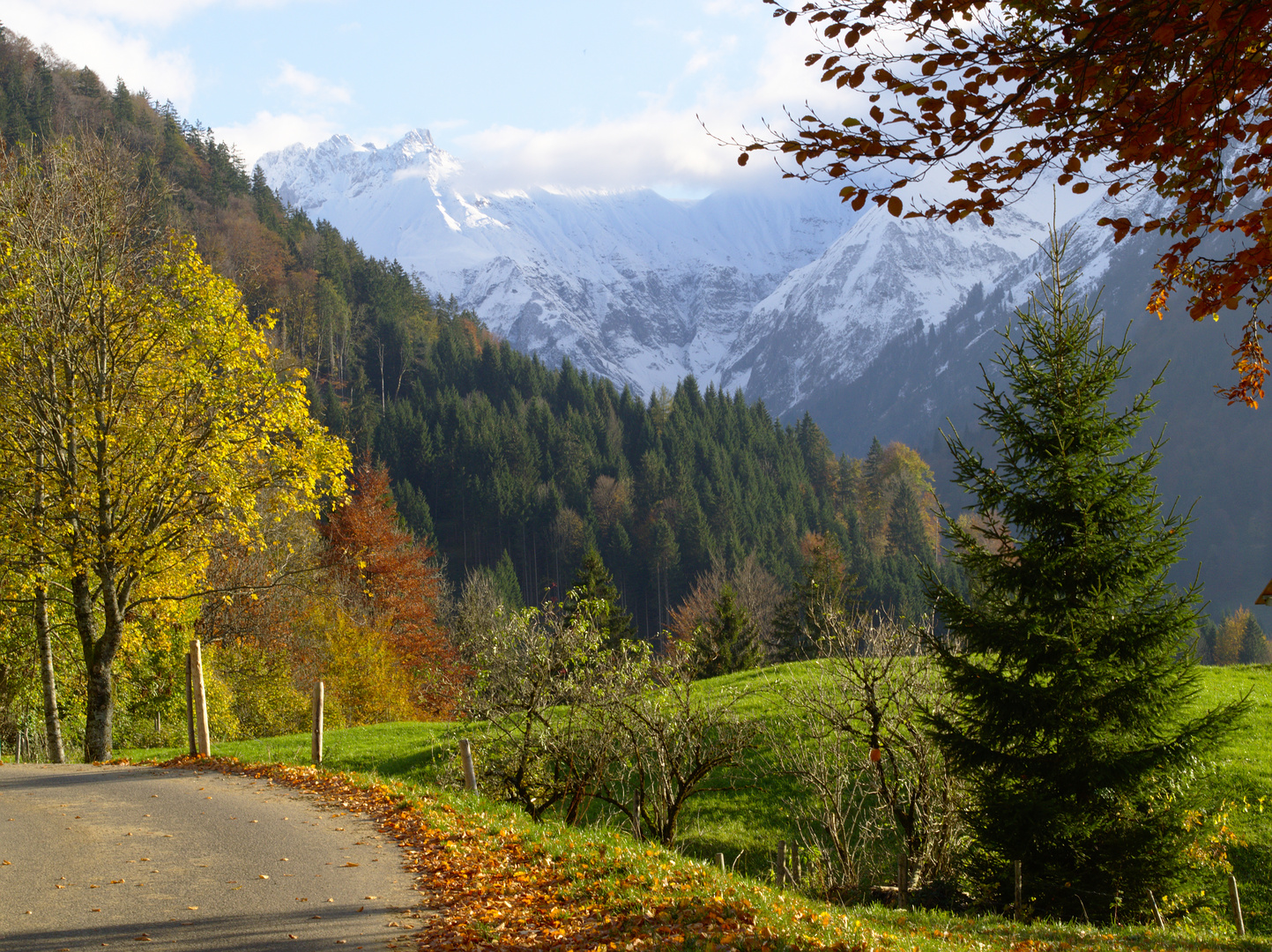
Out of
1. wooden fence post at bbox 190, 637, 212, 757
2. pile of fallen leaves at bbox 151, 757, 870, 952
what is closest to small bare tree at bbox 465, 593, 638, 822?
pile of fallen leaves at bbox 151, 757, 870, 952

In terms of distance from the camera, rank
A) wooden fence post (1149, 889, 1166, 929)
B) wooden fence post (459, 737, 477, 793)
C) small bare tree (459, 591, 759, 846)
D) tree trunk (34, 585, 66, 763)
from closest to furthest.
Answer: wooden fence post (1149, 889, 1166, 929), wooden fence post (459, 737, 477, 793), small bare tree (459, 591, 759, 846), tree trunk (34, 585, 66, 763)

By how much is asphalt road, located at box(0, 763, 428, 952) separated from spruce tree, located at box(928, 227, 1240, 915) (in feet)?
25.0

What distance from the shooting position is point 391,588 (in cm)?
4788

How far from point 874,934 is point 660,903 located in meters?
1.83

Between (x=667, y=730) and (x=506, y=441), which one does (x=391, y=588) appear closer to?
(x=667, y=730)

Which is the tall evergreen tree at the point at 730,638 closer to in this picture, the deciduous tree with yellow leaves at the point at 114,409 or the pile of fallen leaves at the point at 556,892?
the deciduous tree with yellow leaves at the point at 114,409

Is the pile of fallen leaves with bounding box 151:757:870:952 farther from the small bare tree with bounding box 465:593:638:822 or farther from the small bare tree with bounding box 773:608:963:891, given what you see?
the small bare tree with bounding box 773:608:963:891

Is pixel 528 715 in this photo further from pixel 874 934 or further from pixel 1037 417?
pixel 1037 417

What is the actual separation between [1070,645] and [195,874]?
1043 cm

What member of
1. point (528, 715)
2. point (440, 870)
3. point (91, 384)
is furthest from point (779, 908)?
point (91, 384)

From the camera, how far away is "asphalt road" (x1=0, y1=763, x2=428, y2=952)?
6.70 meters

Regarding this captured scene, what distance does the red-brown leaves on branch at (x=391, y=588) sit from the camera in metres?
43.9

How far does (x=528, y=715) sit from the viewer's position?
39.8ft

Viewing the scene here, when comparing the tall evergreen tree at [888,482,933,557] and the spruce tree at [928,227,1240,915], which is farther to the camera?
the tall evergreen tree at [888,482,933,557]
